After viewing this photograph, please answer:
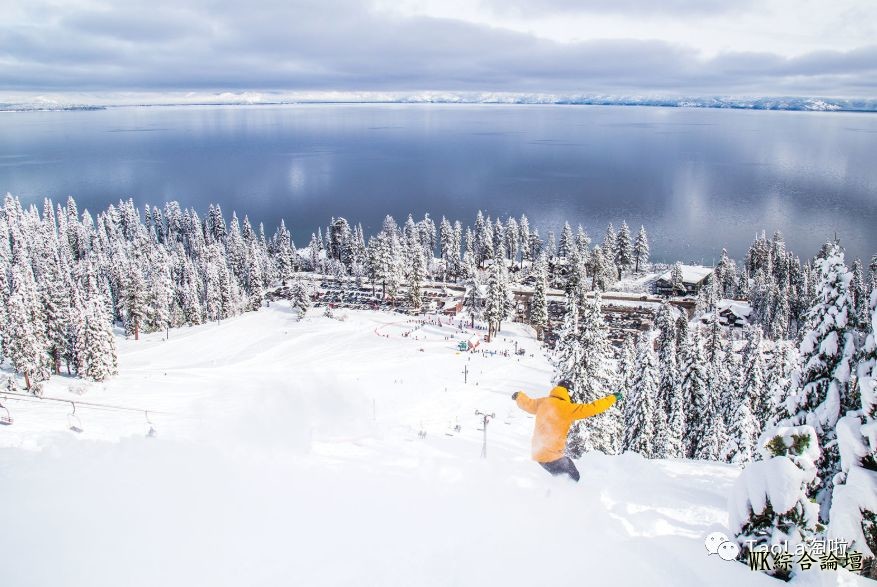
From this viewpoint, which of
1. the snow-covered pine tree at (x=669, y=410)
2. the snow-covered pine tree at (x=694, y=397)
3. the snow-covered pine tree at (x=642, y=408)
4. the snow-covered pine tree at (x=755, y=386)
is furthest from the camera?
the snow-covered pine tree at (x=694, y=397)

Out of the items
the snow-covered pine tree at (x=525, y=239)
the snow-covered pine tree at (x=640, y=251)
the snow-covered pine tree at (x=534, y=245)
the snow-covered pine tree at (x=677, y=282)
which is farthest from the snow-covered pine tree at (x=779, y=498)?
the snow-covered pine tree at (x=534, y=245)

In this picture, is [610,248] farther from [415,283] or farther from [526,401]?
[526,401]

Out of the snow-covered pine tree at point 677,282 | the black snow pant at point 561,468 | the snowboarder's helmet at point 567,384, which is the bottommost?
the snow-covered pine tree at point 677,282

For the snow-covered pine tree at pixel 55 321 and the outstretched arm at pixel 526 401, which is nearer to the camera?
the outstretched arm at pixel 526 401

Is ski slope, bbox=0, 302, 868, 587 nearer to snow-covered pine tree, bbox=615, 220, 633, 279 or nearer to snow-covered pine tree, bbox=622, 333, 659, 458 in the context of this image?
snow-covered pine tree, bbox=622, 333, 659, 458

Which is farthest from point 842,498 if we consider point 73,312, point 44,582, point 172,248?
point 172,248

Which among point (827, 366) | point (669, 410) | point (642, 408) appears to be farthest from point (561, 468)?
point (669, 410)

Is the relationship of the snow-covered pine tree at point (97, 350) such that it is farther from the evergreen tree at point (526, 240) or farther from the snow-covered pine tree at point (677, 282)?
the snow-covered pine tree at point (677, 282)

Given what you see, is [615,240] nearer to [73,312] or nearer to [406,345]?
[406,345]
